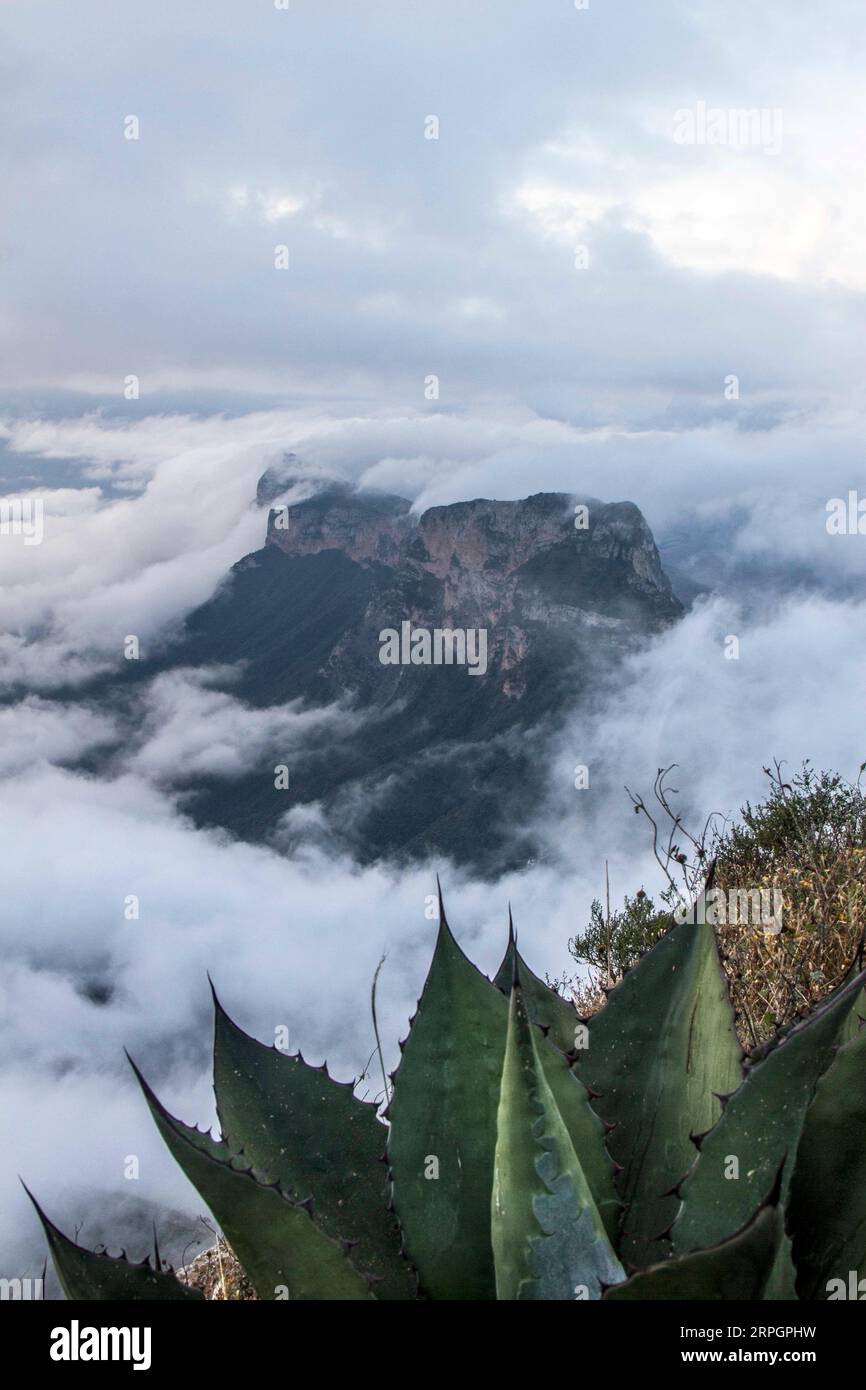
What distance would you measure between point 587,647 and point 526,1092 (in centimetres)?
7398

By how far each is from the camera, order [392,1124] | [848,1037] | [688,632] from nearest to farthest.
Answer: 1. [848,1037]
2. [392,1124]
3. [688,632]

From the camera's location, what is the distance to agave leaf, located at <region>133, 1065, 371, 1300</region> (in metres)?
0.95

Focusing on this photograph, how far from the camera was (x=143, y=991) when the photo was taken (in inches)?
2859

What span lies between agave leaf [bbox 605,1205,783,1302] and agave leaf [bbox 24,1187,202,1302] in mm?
375

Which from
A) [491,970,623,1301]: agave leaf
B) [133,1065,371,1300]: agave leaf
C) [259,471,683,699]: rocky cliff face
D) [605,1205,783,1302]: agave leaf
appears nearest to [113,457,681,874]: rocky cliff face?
[259,471,683,699]: rocky cliff face

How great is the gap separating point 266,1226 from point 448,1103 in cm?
22

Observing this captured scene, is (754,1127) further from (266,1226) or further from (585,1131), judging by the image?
(266,1226)

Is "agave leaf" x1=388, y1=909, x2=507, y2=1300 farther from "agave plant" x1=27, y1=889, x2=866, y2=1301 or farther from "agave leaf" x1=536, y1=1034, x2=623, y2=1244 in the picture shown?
"agave leaf" x1=536, y1=1034, x2=623, y2=1244

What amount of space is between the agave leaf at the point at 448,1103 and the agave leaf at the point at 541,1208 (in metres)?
0.19

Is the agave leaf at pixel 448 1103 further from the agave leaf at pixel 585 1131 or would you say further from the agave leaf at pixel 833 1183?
the agave leaf at pixel 833 1183

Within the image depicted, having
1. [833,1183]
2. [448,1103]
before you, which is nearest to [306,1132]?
[448,1103]

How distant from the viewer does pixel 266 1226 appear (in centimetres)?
96
